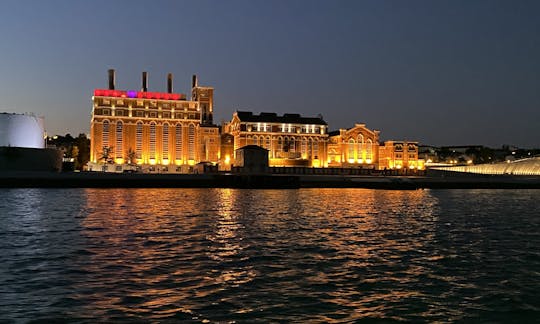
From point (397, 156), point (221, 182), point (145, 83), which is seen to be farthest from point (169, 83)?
point (397, 156)

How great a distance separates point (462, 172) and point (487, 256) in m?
140

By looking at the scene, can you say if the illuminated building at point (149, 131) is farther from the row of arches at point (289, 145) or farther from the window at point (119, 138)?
the row of arches at point (289, 145)

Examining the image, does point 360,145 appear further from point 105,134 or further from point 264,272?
point 264,272

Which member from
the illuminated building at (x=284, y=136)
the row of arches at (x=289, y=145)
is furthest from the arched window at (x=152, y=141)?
the row of arches at (x=289, y=145)

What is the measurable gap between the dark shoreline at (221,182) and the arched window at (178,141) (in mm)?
52251

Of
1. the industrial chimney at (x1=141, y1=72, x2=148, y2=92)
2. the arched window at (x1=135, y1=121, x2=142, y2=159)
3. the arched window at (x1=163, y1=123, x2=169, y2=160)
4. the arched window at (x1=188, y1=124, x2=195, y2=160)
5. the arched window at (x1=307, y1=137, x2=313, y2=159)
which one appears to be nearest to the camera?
the arched window at (x1=135, y1=121, x2=142, y2=159)

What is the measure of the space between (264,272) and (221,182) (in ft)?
294

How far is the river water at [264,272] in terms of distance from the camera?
1520 centimetres

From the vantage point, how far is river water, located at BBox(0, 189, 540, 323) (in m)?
15.2

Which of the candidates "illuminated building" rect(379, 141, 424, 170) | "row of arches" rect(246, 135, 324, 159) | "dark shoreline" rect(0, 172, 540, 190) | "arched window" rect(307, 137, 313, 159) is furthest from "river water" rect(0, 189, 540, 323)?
"illuminated building" rect(379, 141, 424, 170)

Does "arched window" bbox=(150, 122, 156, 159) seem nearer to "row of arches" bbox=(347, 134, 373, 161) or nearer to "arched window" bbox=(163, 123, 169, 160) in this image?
"arched window" bbox=(163, 123, 169, 160)

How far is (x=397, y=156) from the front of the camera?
616 feet

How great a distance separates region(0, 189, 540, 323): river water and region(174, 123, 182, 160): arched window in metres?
128

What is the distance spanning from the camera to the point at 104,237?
100 feet
